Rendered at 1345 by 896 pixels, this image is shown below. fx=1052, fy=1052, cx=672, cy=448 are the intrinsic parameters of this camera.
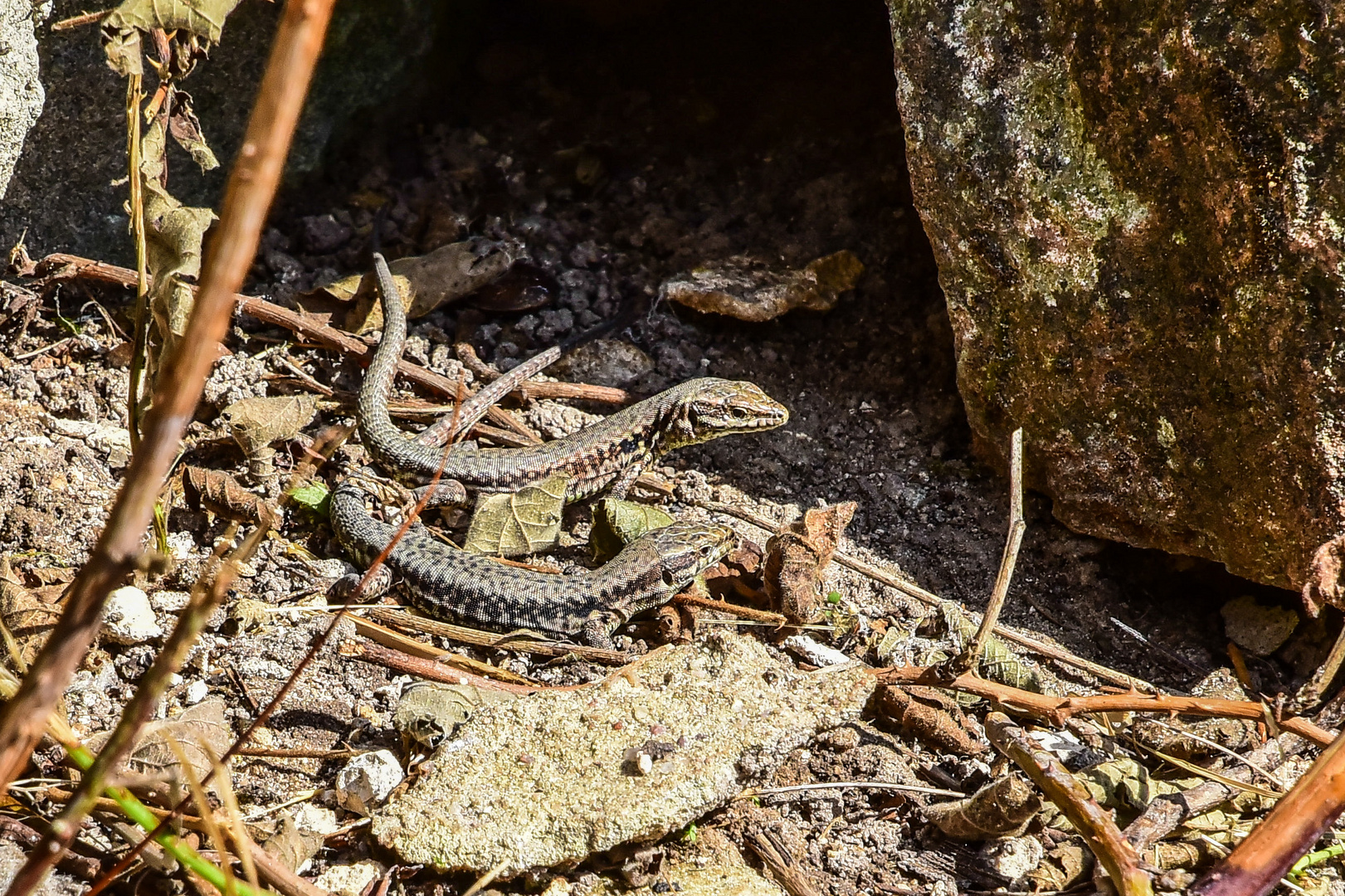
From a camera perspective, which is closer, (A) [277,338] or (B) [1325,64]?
(B) [1325,64]

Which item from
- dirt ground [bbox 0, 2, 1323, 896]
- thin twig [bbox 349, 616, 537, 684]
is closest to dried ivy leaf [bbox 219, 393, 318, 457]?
dirt ground [bbox 0, 2, 1323, 896]

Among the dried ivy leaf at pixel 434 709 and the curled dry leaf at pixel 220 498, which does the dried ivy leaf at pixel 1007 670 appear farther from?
the curled dry leaf at pixel 220 498

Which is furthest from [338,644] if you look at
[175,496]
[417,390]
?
[417,390]

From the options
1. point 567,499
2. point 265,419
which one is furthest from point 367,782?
point 567,499

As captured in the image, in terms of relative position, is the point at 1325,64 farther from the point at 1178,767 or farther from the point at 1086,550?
the point at 1178,767

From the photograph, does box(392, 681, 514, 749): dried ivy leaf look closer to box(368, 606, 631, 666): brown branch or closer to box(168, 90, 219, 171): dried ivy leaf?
box(368, 606, 631, 666): brown branch

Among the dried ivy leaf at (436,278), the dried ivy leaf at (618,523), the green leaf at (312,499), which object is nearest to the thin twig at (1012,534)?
the dried ivy leaf at (618,523)
